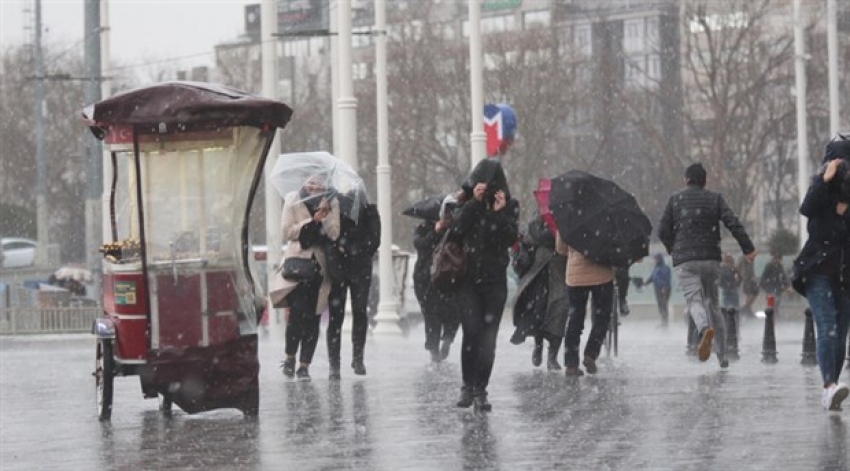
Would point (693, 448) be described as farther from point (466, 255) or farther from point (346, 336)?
point (346, 336)

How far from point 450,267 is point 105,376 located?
2.41m

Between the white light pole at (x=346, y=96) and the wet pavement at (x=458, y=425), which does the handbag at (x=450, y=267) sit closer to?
the wet pavement at (x=458, y=425)

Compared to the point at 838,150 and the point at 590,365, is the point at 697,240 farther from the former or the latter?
the point at 838,150

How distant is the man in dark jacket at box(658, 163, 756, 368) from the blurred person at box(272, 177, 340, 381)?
3.00m

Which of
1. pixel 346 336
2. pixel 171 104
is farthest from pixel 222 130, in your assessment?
pixel 346 336

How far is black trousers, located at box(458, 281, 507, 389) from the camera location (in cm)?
1528

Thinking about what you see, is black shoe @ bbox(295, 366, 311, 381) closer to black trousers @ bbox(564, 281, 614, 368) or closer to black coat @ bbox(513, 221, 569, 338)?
black trousers @ bbox(564, 281, 614, 368)

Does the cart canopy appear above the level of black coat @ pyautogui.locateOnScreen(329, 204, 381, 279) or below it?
above

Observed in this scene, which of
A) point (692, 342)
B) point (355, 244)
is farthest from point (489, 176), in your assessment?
point (692, 342)

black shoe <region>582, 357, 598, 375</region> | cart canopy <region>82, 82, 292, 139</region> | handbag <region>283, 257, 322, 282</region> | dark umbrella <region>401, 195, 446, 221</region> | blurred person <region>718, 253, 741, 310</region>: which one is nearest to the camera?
cart canopy <region>82, 82, 292, 139</region>

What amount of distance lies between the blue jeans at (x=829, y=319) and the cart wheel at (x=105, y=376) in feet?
15.0

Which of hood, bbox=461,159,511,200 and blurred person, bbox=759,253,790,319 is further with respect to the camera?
blurred person, bbox=759,253,790,319

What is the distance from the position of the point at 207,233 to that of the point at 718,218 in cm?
593

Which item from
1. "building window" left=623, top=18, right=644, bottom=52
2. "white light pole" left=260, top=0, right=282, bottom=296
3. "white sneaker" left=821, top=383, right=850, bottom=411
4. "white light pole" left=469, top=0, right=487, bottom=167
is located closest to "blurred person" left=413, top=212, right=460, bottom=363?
"white sneaker" left=821, top=383, right=850, bottom=411
